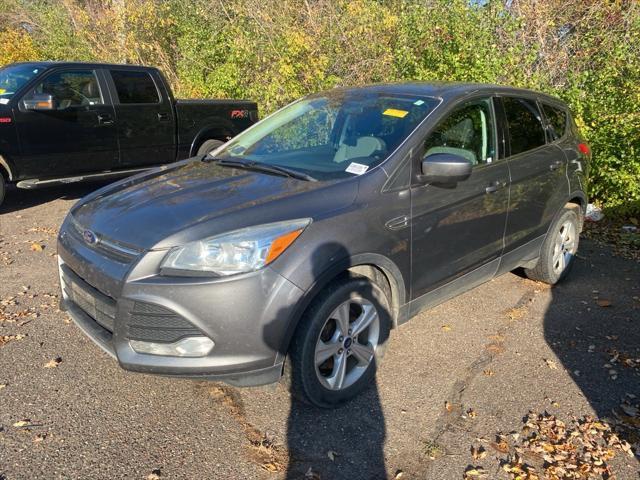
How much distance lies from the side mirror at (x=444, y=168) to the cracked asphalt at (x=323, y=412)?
1.25 meters

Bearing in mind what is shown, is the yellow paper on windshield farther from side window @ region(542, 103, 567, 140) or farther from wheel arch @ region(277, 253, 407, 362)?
side window @ region(542, 103, 567, 140)

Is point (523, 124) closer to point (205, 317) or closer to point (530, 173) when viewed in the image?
point (530, 173)

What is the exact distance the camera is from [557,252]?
187 inches

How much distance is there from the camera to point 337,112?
12.8ft

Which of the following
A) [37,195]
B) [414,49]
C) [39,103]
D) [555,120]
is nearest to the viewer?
[555,120]

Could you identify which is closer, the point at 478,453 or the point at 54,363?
the point at 478,453

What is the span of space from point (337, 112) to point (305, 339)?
1.92 metres

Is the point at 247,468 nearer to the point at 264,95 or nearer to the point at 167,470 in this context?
the point at 167,470

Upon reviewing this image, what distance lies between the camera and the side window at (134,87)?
23.7 ft

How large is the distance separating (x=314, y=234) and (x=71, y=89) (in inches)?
220

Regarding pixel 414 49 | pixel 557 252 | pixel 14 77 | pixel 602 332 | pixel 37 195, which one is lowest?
pixel 37 195

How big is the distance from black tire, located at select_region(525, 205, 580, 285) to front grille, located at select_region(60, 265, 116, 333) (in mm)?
3557

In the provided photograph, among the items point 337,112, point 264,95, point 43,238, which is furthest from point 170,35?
point 337,112

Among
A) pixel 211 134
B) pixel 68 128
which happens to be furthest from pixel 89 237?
pixel 211 134
